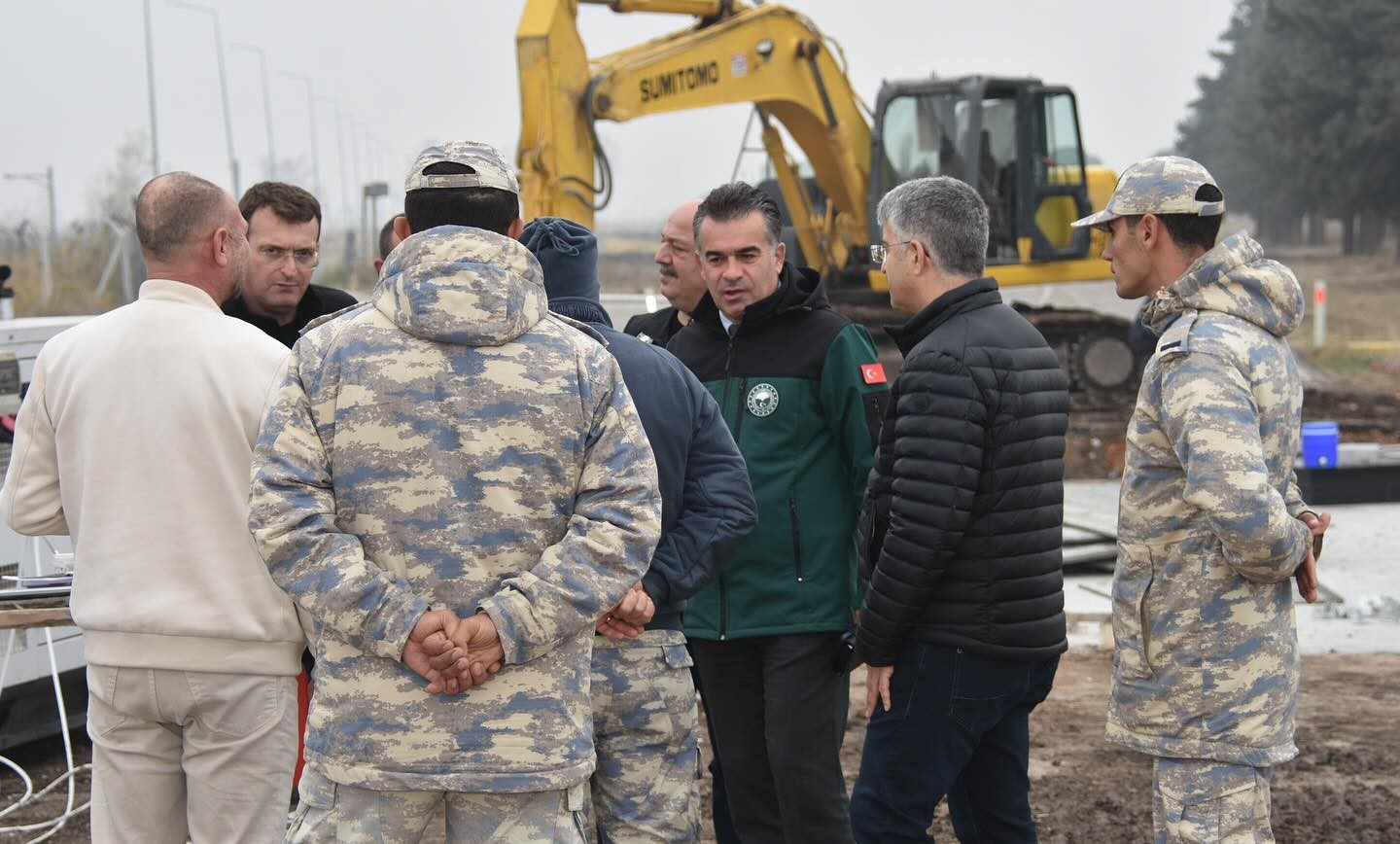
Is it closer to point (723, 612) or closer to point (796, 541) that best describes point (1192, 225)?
point (796, 541)

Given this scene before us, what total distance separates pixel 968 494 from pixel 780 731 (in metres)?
Answer: 0.84

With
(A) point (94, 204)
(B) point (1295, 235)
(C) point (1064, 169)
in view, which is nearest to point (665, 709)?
(C) point (1064, 169)

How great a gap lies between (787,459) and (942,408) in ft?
2.01

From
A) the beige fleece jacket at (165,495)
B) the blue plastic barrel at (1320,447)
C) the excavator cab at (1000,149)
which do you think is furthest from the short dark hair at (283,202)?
the excavator cab at (1000,149)

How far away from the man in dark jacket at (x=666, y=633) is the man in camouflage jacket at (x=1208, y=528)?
0.90 m

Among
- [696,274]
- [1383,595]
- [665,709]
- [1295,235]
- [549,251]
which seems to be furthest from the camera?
[1295,235]

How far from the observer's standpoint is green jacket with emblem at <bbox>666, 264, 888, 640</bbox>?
3820mm

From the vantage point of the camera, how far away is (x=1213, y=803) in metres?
3.24

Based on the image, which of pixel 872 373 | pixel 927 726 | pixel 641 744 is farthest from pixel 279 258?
pixel 927 726

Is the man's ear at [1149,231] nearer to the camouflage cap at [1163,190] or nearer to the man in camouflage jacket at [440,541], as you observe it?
the camouflage cap at [1163,190]

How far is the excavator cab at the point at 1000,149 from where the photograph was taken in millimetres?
14203

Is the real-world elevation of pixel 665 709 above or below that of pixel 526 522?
below

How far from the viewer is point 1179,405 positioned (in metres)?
3.19

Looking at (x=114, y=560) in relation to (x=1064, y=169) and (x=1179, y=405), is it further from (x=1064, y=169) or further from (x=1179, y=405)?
(x=1064, y=169)
